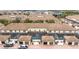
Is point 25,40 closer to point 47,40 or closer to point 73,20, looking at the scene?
point 47,40

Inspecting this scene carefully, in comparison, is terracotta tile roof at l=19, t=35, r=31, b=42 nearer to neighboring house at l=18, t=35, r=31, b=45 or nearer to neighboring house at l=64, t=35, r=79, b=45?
neighboring house at l=18, t=35, r=31, b=45

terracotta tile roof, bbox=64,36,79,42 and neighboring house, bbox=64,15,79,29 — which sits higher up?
neighboring house, bbox=64,15,79,29

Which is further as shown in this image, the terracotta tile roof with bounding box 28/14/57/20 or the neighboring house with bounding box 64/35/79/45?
the terracotta tile roof with bounding box 28/14/57/20

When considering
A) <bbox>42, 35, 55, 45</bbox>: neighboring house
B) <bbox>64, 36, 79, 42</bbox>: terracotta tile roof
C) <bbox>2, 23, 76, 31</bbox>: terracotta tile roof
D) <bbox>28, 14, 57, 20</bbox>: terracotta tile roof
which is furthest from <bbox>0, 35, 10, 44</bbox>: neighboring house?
<bbox>64, 36, 79, 42</bbox>: terracotta tile roof

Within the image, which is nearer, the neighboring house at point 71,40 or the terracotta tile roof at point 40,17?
the neighboring house at point 71,40

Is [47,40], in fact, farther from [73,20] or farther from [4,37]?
[4,37]

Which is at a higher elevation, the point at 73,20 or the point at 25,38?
the point at 73,20

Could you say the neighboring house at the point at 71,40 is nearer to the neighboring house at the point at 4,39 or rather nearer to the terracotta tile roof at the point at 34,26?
the terracotta tile roof at the point at 34,26

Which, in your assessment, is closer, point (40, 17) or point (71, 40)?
point (71, 40)

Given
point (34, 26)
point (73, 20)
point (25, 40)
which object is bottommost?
point (25, 40)

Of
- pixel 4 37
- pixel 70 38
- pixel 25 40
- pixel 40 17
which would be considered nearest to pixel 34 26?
pixel 40 17

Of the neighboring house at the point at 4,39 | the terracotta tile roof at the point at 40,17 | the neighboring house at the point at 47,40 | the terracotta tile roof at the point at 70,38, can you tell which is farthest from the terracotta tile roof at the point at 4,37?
the terracotta tile roof at the point at 70,38
